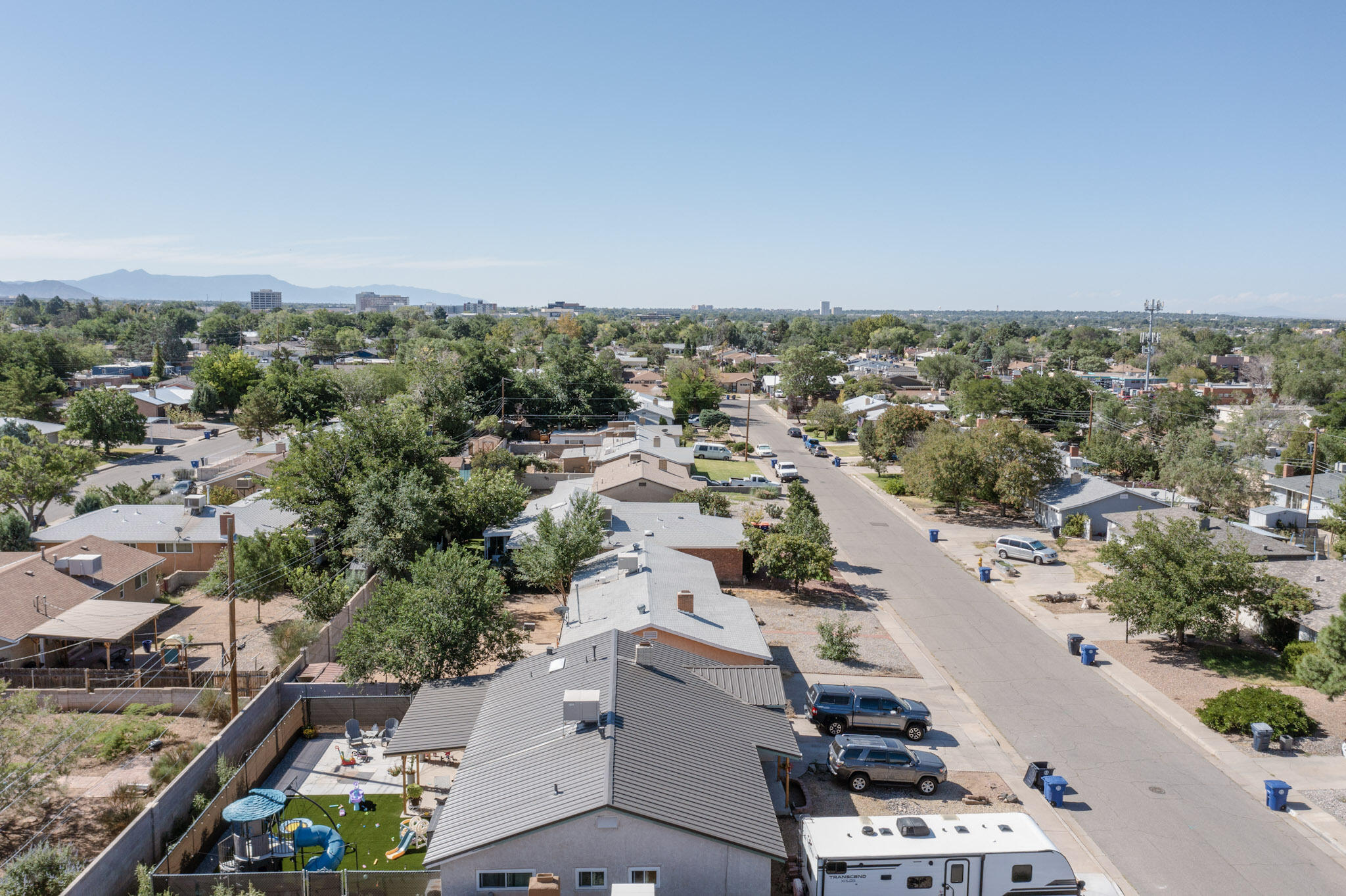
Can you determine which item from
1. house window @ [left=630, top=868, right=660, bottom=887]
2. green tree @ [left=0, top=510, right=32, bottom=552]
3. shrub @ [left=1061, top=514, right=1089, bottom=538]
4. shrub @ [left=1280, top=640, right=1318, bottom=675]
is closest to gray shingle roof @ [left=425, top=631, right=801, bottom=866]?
house window @ [left=630, top=868, right=660, bottom=887]

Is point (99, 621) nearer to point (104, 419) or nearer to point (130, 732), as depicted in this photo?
point (130, 732)

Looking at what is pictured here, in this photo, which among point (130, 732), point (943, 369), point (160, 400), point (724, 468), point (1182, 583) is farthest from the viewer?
point (943, 369)

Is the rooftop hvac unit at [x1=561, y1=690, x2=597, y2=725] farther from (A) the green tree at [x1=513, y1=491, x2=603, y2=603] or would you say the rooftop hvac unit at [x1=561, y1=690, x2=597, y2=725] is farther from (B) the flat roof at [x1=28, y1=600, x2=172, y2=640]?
(B) the flat roof at [x1=28, y1=600, x2=172, y2=640]

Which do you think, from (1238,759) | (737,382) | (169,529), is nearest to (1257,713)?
(1238,759)

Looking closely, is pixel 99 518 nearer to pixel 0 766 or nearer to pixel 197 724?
pixel 197 724

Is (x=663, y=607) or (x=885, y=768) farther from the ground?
(x=663, y=607)

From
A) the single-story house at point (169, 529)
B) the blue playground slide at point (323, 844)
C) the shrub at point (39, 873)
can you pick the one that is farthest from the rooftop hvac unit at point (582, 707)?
the single-story house at point (169, 529)

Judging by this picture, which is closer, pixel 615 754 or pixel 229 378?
pixel 615 754

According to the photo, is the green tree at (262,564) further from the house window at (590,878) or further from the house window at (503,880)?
the house window at (590,878)
